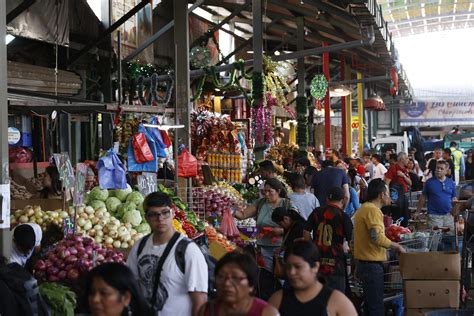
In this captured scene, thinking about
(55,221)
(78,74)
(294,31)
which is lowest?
(55,221)

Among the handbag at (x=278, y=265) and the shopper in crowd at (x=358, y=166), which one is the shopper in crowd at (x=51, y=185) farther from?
the shopper in crowd at (x=358, y=166)

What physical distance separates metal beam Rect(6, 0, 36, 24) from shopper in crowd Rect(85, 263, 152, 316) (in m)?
8.89

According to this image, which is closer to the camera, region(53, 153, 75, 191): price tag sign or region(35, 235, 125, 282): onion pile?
region(35, 235, 125, 282): onion pile

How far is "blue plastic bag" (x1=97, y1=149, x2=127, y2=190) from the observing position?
28.0ft

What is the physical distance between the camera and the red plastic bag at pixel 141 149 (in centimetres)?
923

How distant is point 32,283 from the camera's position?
543 cm

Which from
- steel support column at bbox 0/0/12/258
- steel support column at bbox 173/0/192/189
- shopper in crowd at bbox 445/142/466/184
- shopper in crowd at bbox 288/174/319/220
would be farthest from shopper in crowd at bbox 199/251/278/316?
shopper in crowd at bbox 445/142/466/184

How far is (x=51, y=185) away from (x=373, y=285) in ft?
12.9

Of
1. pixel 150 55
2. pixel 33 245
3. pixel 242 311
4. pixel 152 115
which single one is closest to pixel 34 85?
pixel 152 115

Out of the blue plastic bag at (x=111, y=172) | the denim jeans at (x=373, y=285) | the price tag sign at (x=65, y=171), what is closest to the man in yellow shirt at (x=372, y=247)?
the denim jeans at (x=373, y=285)

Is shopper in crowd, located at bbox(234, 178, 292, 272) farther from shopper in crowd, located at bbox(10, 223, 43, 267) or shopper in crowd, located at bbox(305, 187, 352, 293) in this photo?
shopper in crowd, located at bbox(10, 223, 43, 267)

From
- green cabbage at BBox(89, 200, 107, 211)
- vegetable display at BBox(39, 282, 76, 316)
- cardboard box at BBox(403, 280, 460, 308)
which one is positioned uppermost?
green cabbage at BBox(89, 200, 107, 211)

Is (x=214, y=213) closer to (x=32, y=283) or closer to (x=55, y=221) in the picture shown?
(x=55, y=221)

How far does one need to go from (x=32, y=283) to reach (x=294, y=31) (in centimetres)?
1873
